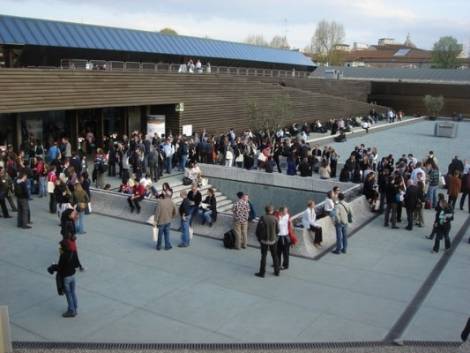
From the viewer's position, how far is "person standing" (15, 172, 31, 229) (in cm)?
1248

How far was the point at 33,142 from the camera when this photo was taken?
18781 mm

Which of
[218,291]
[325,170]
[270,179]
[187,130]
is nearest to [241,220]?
[218,291]

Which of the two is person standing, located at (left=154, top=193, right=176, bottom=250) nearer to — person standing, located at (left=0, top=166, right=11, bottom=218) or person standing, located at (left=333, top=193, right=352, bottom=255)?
person standing, located at (left=333, top=193, right=352, bottom=255)

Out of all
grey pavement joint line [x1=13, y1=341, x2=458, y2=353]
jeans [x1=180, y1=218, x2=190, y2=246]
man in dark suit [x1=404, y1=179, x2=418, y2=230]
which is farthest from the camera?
man in dark suit [x1=404, y1=179, x2=418, y2=230]

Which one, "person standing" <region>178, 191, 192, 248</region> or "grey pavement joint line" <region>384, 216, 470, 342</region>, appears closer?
"grey pavement joint line" <region>384, 216, 470, 342</region>

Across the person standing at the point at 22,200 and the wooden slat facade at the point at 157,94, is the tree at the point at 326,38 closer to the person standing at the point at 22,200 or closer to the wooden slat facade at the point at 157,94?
the wooden slat facade at the point at 157,94

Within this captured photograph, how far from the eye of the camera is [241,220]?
38.4ft

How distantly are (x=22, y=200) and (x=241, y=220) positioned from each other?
17.4 feet

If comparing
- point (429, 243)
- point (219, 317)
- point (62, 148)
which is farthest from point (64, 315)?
point (62, 148)

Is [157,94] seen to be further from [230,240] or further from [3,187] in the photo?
[230,240]

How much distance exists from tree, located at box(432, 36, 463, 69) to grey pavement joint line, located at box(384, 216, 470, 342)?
3562 inches

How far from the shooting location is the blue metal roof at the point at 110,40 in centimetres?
2236

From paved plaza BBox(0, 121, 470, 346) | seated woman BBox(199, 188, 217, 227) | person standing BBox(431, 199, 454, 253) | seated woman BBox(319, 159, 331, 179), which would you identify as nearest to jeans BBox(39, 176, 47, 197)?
paved plaza BBox(0, 121, 470, 346)

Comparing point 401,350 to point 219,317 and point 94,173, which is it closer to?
point 219,317
